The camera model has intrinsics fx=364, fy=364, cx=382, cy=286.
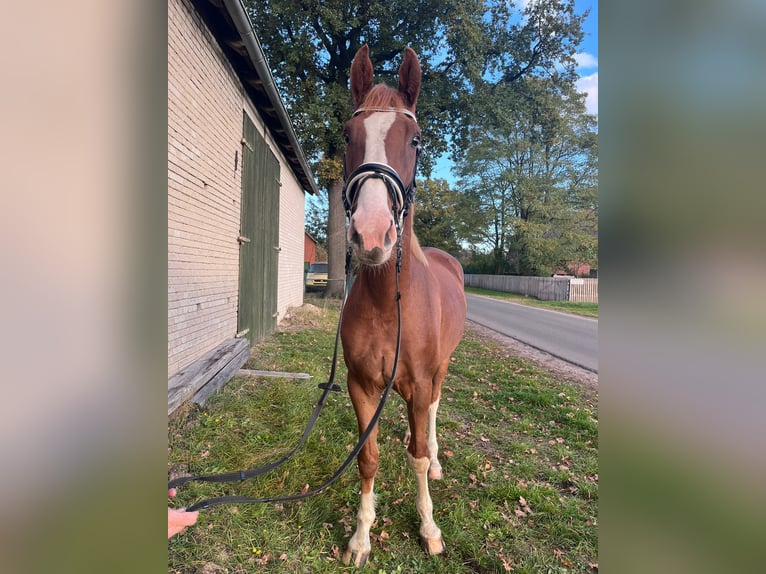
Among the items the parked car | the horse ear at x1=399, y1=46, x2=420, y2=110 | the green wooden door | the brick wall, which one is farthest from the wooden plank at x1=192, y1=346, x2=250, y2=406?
the parked car

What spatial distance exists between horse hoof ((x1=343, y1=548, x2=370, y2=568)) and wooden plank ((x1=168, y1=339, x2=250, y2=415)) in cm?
207

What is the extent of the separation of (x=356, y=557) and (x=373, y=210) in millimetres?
2009

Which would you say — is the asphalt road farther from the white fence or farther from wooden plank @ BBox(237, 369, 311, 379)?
wooden plank @ BBox(237, 369, 311, 379)

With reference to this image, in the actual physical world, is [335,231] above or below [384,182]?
above

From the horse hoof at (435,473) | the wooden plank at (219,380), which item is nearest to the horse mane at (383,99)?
the horse hoof at (435,473)

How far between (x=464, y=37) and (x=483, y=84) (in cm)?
201

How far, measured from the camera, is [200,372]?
4.06m

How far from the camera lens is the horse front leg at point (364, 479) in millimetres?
2168

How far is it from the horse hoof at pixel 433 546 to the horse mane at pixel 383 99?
251cm

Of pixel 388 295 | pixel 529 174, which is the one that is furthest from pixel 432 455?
pixel 529 174

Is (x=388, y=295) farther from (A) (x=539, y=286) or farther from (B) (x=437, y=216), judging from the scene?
(B) (x=437, y=216)

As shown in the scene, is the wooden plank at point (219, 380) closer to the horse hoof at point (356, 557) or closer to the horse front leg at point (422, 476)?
the horse hoof at point (356, 557)
